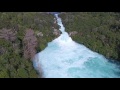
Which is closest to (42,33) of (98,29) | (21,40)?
(21,40)

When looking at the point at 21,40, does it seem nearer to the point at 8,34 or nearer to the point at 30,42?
the point at 30,42

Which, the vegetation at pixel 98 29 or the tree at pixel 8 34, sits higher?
the vegetation at pixel 98 29

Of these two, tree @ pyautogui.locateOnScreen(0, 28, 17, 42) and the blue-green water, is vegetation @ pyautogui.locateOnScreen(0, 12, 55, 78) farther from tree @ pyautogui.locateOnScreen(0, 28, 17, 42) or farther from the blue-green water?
the blue-green water

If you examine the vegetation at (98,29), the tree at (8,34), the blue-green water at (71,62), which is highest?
the vegetation at (98,29)

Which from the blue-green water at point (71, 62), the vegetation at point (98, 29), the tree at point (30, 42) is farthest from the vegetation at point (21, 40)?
the vegetation at point (98, 29)

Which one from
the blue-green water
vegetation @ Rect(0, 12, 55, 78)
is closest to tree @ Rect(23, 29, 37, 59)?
vegetation @ Rect(0, 12, 55, 78)

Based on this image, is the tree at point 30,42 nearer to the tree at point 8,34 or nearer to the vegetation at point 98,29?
the tree at point 8,34
